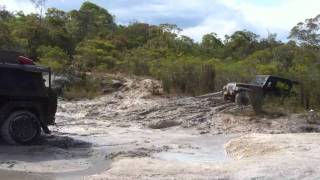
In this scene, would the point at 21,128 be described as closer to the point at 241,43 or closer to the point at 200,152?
the point at 200,152

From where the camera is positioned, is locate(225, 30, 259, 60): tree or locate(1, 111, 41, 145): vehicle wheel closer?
locate(1, 111, 41, 145): vehicle wheel

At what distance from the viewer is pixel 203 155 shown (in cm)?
1422

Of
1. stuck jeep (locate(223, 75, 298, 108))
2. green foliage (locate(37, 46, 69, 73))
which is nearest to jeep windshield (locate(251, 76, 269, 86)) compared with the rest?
stuck jeep (locate(223, 75, 298, 108))

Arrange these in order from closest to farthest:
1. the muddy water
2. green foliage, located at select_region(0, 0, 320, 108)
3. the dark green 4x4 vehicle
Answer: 1. the muddy water
2. the dark green 4x4 vehicle
3. green foliage, located at select_region(0, 0, 320, 108)

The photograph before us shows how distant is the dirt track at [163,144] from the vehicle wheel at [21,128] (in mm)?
375

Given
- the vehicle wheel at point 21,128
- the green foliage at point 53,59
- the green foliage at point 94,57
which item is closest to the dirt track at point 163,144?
the vehicle wheel at point 21,128

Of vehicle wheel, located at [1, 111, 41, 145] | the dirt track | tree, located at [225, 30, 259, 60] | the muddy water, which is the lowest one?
the muddy water

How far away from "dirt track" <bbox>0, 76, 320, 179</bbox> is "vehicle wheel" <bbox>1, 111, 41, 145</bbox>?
0.38 metres

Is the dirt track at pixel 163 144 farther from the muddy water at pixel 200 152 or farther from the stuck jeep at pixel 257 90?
the stuck jeep at pixel 257 90

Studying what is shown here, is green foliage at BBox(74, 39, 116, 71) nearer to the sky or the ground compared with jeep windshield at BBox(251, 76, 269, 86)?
nearer to the sky

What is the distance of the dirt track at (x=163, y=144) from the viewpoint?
11.1 metres

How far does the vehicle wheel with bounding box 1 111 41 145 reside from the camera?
1364cm

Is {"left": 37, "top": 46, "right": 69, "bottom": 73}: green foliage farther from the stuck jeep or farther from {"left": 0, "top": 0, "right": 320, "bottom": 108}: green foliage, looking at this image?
the stuck jeep

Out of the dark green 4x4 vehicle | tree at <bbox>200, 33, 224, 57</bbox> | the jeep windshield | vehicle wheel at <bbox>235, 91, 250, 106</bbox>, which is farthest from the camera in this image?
tree at <bbox>200, 33, 224, 57</bbox>
